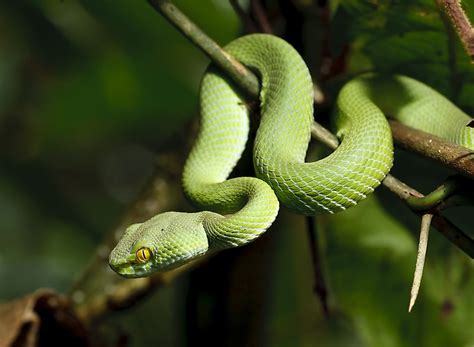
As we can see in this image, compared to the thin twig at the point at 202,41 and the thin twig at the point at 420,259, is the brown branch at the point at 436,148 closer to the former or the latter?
the thin twig at the point at 420,259

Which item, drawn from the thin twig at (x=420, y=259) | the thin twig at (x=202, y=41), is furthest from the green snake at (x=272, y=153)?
the thin twig at (x=420, y=259)

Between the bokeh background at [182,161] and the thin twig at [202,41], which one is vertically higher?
the thin twig at [202,41]

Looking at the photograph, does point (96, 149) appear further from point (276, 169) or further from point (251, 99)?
point (276, 169)

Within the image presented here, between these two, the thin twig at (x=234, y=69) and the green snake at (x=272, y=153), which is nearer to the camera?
the thin twig at (x=234, y=69)

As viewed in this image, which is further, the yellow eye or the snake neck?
the yellow eye

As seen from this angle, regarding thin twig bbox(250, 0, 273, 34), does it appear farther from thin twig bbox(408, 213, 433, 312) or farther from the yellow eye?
thin twig bbox(408, 213, 433, 312)

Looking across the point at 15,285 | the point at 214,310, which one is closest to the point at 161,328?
the point at 15,285

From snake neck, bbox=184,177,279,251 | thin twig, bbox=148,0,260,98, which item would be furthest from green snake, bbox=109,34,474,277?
thin twig, bbox=148,0,260,98

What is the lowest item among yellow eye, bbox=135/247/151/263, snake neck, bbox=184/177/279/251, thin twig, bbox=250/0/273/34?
yellow eye, bbox=135/247/151/263
